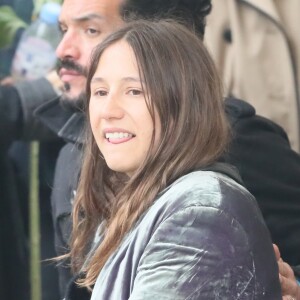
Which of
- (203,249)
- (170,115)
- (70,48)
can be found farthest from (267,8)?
(203,249)

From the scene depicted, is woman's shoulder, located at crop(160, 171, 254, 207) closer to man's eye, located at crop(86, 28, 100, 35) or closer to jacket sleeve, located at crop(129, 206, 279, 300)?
jacket sleeve, located at crop(129, 206, 279, 300)

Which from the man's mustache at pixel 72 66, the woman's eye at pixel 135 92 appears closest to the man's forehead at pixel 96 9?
the man's mustache at pixel 72 66

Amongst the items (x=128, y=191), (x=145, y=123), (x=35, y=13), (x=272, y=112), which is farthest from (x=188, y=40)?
(x=35, y=13)

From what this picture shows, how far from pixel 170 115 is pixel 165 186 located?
0.17m

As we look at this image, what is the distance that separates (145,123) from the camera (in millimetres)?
2148

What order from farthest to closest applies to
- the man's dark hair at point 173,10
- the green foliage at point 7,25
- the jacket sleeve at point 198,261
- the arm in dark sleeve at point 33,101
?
the green foliage at point 7,25 → the arm in dark sleeve at point 33,101 → the man's dark hair at point 173,10 → the jacket sleeve at point 198,261

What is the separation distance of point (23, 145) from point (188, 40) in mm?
1876

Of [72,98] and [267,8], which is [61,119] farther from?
[267,8]

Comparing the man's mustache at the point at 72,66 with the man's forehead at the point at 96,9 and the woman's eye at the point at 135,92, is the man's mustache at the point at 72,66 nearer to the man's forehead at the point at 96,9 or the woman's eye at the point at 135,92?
the man's forehead at the point at 96,9

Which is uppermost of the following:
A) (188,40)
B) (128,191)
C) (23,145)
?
(188,40)

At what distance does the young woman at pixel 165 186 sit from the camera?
6.10 feet

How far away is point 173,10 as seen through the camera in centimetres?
309

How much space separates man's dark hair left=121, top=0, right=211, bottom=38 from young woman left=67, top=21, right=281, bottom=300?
715 mm

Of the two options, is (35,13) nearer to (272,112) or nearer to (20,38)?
(20,38)
